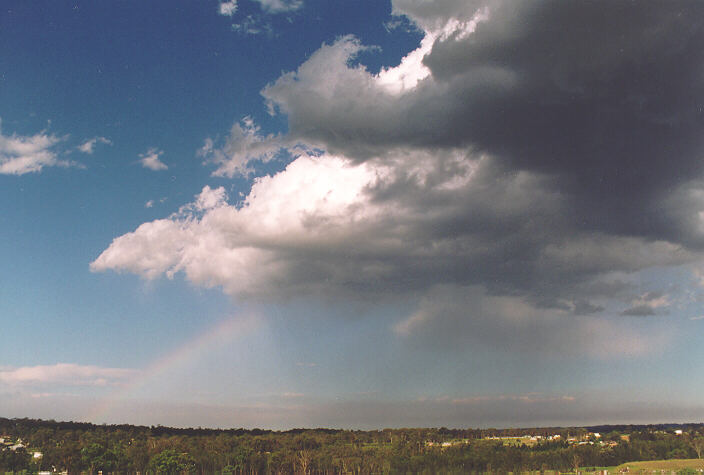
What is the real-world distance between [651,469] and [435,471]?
64.0 metres

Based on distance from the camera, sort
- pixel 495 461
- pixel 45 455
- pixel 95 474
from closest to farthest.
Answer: pixel 95 474
pixel 45 455
pixel 495 461

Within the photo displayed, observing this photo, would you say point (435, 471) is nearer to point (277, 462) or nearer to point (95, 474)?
point (277, 462)

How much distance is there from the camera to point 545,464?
595 ft

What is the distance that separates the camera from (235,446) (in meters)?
184

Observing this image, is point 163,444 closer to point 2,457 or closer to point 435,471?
point 2,457

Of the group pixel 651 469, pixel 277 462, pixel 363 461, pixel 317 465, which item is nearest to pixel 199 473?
pixel 277 462

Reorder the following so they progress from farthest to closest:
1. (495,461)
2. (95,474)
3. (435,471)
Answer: (495,461), (435,471), (95,474)

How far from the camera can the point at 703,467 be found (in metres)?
165

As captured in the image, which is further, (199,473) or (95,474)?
(199,473)

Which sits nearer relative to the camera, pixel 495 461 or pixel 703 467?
pixel 703 467

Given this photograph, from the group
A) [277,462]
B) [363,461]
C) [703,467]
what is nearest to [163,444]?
[277,462]

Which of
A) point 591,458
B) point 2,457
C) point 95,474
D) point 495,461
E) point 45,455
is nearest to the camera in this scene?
point 95,474

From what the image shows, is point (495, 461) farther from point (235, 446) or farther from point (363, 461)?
point (235, 446)

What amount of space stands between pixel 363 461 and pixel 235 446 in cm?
4357
